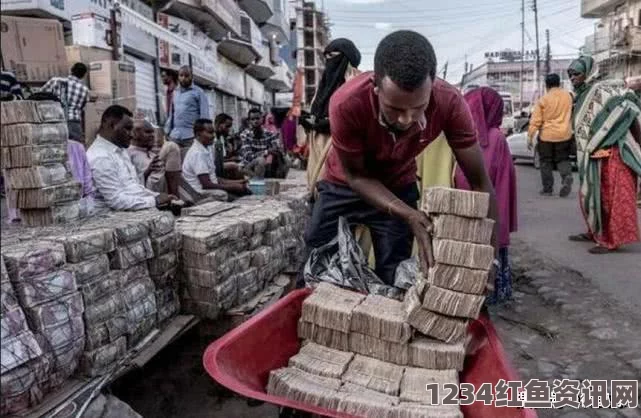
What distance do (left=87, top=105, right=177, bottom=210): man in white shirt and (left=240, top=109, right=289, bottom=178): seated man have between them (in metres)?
3.89

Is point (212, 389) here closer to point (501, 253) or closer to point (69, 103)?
point (501, 253)

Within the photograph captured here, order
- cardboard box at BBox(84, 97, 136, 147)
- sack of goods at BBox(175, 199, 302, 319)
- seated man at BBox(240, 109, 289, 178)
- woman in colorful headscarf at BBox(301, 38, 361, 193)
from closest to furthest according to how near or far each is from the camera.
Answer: sack of goods at BBox(175, 199, 302, 319) < woman in colorful headscarf at BBox(301, 38, 361, 193) < cardboard box at BBox(84, 97, 136, 147) < seated man at BBox(240, 109, 289, 178)

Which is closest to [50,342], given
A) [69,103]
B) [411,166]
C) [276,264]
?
[411,166]

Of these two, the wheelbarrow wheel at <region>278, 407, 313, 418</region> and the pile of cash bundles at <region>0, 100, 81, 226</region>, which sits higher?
the pile of cash bundles at <region>0, 100, 81, 226</region>

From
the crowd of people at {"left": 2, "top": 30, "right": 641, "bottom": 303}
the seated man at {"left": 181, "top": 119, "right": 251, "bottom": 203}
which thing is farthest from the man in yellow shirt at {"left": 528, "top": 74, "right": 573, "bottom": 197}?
the seated man at {"left": 181, "top": 119, "right": 251, "bottom": 203}

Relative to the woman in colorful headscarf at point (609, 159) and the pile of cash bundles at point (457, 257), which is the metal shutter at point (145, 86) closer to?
the woman in colorful headscarf at point (609, 159)

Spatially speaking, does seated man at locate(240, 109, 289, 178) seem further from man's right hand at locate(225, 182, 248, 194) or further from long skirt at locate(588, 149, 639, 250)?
long skirt at locate(588, 149, 639, 250)

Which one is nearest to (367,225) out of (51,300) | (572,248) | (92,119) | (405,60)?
(405,60)

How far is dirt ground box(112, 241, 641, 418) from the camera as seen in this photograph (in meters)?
3.40

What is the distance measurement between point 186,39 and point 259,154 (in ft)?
20.3

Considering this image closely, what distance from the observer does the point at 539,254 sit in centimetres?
620

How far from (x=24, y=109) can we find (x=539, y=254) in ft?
16.0

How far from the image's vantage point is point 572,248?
635cm

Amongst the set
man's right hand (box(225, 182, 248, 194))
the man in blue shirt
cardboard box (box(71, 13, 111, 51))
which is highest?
cardboard box (box(71, 13, 111, 51))
